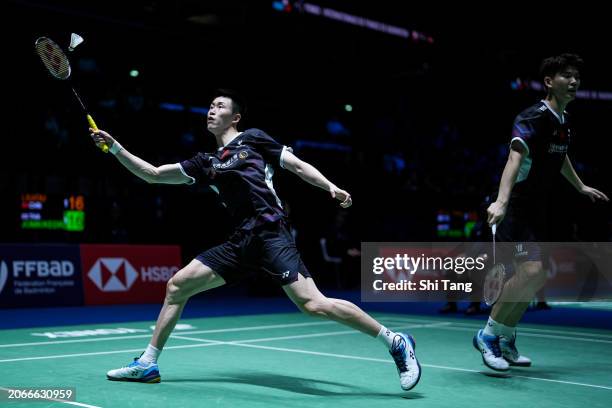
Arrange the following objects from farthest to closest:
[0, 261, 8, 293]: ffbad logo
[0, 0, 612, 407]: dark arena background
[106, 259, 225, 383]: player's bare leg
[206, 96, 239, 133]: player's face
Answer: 1. [0, 261, 8, 293]: ffbad logo
2. [0, 0, 612, 407]: dark arena background
3. [206, 96, 239, 133]: player's face
4. [106, 259, 225, 383]: player's bare leg

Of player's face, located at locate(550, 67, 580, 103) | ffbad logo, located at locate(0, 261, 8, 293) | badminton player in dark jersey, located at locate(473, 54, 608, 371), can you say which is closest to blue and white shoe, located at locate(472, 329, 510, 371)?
badminton player in dark jersey, located at locate(473, 54, 608, 371)

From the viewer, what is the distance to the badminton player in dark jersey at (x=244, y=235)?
183 inches

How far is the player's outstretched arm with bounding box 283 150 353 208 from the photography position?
14.6ft

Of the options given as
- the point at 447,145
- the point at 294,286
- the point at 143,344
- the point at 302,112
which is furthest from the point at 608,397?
the point at 447,145

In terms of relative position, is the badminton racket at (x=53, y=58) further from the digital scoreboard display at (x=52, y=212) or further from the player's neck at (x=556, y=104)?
the digital scoreboard display at (x=52, y=212)

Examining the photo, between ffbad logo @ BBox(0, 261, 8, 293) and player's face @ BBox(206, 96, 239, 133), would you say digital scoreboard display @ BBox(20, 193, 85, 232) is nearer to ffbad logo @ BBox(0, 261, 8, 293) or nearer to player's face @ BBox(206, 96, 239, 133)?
ffbad logo @ BBox(0, 261, 8, 293)

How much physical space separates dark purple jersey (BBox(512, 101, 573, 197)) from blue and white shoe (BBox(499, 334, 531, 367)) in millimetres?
1103

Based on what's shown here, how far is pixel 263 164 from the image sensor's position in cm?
492

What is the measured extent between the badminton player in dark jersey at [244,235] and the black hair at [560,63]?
1.97m

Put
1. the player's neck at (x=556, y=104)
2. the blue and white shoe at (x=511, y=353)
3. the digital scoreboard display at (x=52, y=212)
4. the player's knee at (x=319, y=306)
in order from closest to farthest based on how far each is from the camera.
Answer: the player's knee at (x=319, y=306), the player's neck at (x=556, y=104), the blue and white shoe at (x=511, y=353), the digital scoreboard display at (x=52, y=212)

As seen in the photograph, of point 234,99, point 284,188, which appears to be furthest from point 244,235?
point 284,188

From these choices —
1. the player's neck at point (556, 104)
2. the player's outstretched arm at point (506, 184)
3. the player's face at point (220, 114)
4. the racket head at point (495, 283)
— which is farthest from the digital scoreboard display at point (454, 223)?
the player's face at point (220, 114)

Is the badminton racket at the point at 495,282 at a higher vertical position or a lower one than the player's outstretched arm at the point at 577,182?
lower

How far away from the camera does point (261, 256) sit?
15.8ft
